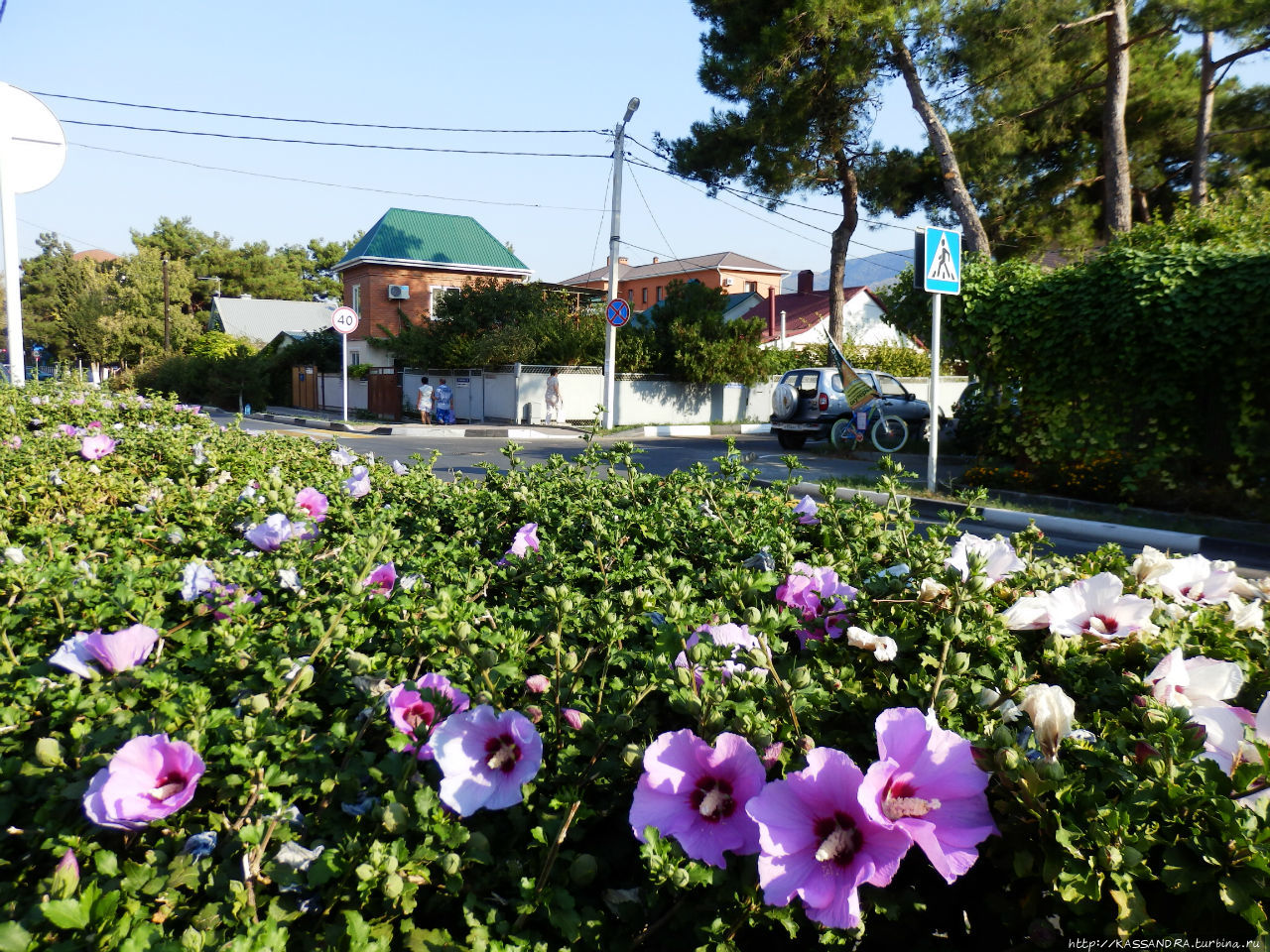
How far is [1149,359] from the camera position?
30.5 ft

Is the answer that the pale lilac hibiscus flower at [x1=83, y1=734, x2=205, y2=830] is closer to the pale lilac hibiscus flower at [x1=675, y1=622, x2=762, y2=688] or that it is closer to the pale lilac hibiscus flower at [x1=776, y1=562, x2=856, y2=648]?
the pale lilac hibiscus flower at [x1=675, y1=622, x2=762, y2=688]

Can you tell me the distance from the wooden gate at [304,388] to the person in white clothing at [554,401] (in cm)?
1325

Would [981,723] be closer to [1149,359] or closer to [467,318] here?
[1149,359]

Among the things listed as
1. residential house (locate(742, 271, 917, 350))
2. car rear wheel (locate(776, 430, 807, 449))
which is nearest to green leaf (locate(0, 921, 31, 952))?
car rear wheel (locate(776, 430, 807, 449))

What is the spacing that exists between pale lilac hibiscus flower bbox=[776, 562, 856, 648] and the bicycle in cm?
1473

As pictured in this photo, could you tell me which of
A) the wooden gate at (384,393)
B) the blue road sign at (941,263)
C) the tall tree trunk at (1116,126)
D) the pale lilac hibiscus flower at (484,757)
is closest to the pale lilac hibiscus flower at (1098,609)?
the pale lilac hibiscus flower at (484,757)

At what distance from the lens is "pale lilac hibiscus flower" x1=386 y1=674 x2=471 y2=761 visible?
1.21 m

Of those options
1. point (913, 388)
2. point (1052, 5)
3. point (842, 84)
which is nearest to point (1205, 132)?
point (1052, 5)

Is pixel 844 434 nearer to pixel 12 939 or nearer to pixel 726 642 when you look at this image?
pixel 726 642

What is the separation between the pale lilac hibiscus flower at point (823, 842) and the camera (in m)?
0.91

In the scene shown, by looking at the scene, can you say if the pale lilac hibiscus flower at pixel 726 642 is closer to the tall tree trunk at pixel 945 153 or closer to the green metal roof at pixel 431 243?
the tall tree trunk at pixel 945 153

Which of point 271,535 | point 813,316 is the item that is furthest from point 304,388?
point 271,535

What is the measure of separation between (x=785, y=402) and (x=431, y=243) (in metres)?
25.8

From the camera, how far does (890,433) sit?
16047 mm
